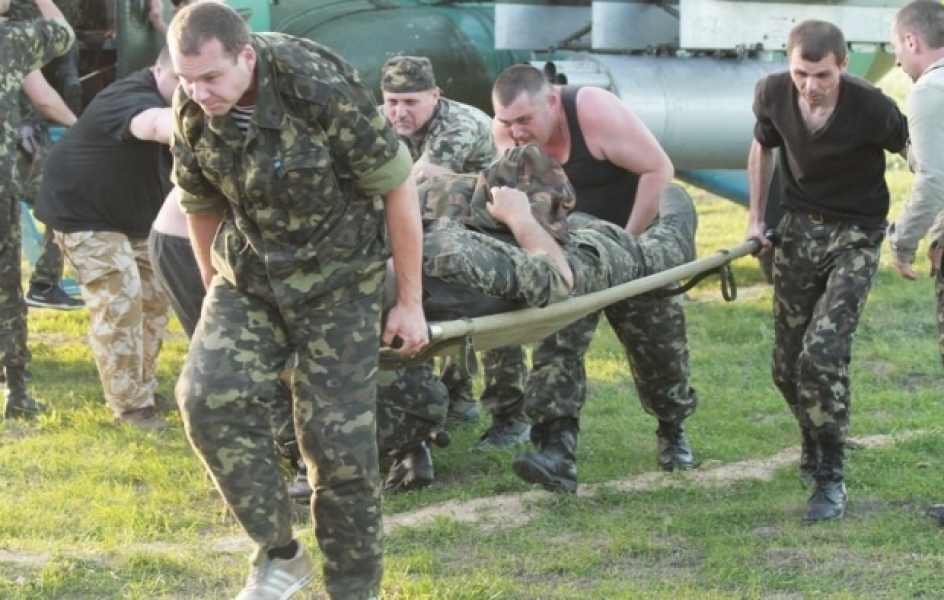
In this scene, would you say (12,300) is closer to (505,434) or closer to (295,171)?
(505,434)

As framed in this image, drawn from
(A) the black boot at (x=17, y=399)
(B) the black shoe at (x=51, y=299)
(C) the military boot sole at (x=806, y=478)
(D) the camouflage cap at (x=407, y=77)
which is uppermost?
(D) the camouflage cap at (x=407, y=77)

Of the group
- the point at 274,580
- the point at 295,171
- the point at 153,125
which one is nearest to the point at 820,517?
the point at 274,580

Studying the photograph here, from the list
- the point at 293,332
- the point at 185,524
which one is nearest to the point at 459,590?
the point at 293,332

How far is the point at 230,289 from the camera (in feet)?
14.0

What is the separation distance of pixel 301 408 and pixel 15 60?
131 inches

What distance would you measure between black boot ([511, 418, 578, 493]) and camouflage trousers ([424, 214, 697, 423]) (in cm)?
4

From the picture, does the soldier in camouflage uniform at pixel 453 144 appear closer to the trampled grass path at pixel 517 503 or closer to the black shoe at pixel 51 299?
the trampled grass path at pixel 517 503

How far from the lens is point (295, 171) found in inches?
158

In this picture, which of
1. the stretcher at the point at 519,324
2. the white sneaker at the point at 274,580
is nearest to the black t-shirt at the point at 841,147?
the stretcher at the point at 519,324

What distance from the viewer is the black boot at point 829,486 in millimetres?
5410

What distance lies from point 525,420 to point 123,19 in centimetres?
384

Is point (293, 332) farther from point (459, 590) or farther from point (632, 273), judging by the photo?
point (632, 273)

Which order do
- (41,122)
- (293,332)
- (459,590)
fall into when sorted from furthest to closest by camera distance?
1. (41,122)
2. (459,590)
3. (293,332)

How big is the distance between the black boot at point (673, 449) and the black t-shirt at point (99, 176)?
2466mm
